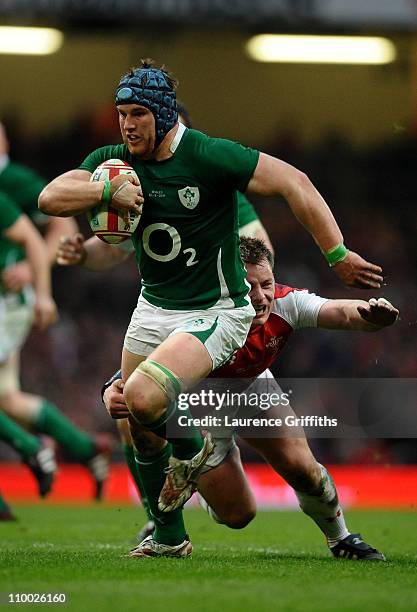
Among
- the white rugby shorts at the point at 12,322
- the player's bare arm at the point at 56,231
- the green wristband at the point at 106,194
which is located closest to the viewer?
the green wristband at the point at 106,194

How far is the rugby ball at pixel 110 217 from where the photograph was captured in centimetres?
548

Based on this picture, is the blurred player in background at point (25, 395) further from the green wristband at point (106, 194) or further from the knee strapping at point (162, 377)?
the knee strapping at point (162, 377)

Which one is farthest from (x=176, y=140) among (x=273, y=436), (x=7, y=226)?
(x=7, y=226)

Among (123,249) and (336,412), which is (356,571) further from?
(336,412)

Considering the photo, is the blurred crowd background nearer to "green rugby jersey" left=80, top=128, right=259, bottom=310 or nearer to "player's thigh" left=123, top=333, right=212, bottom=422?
"green rugby jersey" left=80, top=128, right=259, bottom=310

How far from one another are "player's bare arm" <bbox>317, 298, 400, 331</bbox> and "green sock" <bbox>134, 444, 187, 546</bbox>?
95cm

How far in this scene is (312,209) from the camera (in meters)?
5.54

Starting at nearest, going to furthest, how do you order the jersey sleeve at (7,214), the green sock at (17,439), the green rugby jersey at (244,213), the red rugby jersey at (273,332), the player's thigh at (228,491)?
the red rugby jersey at (273,332) → the player's thigh at (228,491) → the green rugby jersey at (244,213) → the green sock at (17,439) → the jersey sleeve at (7,214)

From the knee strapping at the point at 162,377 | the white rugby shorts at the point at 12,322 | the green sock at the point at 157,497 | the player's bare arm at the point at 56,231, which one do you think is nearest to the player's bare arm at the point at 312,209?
the knee strapping at the point at 162,377

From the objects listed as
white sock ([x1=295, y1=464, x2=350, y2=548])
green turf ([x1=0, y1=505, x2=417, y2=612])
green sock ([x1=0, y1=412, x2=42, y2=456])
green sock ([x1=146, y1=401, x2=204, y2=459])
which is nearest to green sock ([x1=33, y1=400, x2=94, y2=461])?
green sock ([x1=0, y1=412, x2=42, y2=456])

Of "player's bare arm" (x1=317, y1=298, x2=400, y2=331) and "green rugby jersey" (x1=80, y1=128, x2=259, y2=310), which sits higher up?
"green rugby jersey" (x1=80, y1=128, x2=259, y2=310)

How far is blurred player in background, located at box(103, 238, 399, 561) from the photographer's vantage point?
5.97 meters

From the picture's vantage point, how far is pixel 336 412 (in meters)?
11.0

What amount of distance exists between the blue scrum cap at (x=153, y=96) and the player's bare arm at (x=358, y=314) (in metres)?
1.12
